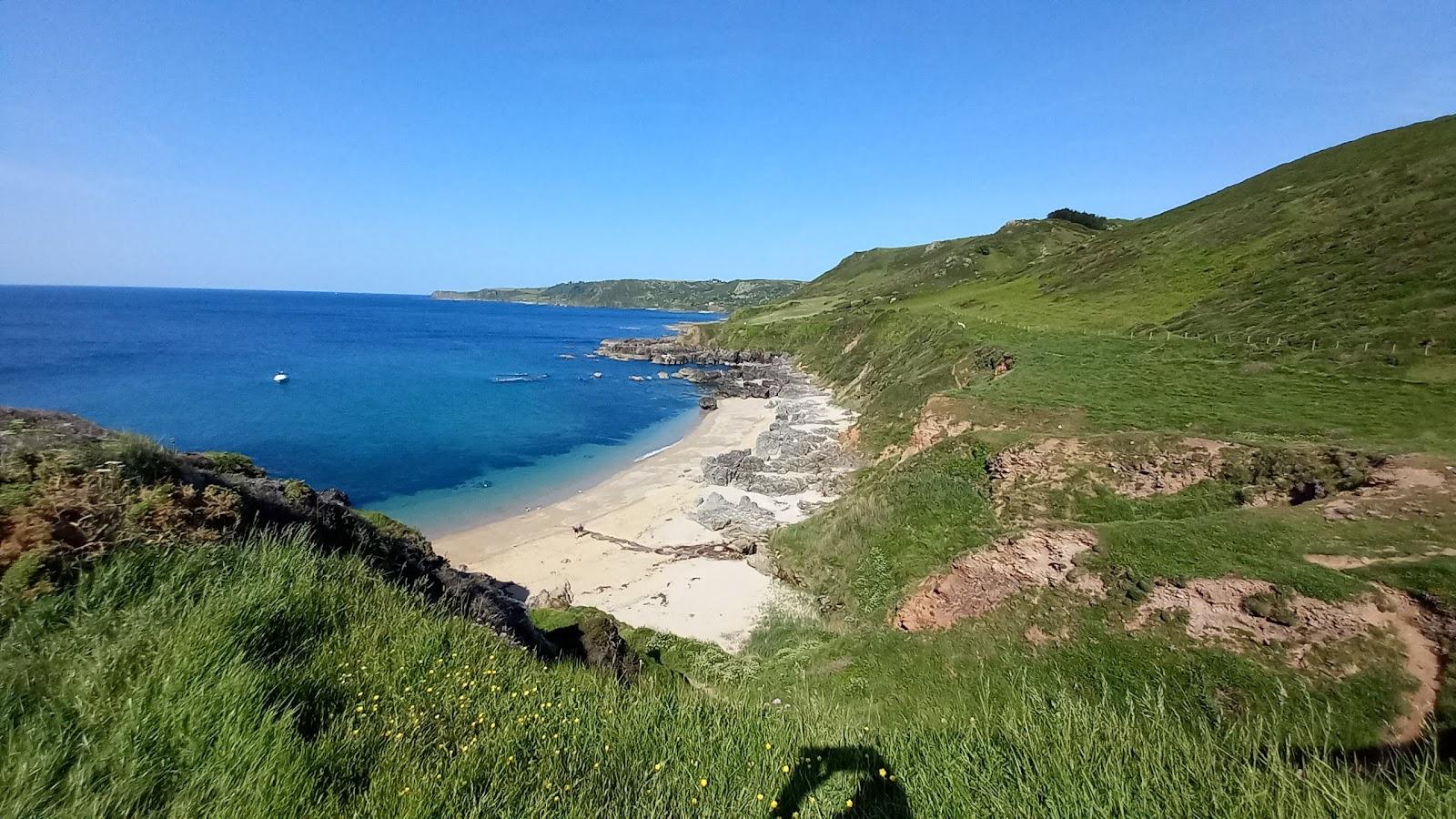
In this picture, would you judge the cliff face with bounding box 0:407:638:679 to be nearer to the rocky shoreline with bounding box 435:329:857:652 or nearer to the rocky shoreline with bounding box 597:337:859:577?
the rocky shoreline with bounding box 435:329:857:652

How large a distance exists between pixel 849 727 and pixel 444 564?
521 inches

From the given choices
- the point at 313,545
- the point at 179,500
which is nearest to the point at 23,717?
the point at 179,500

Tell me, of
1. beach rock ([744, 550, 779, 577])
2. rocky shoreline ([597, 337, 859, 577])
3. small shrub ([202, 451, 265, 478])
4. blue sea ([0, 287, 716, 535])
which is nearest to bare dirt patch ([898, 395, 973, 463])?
rocky shoreline ([597, 337, 859, 577])

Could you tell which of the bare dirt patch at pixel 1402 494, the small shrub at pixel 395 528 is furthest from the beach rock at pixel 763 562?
the bare dirt patch at pixel 1402 494

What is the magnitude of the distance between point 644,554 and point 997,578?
1791 centimetres

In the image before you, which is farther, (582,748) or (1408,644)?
(1408,644)

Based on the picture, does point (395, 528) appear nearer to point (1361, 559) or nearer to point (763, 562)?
point (763, 562)

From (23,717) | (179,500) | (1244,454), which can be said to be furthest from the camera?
(1244,454)

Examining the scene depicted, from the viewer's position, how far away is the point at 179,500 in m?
6.42

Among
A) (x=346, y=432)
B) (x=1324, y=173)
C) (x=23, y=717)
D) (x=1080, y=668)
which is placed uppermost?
(x=1324, y=173)

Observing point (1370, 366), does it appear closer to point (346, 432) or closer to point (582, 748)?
point (582, 748)

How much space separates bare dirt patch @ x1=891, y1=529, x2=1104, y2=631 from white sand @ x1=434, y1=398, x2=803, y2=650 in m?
6.36

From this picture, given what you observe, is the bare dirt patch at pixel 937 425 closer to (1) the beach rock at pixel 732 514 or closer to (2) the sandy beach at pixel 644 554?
(2) the sandy beach at pixel 644 554

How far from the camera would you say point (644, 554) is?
2894 cm
